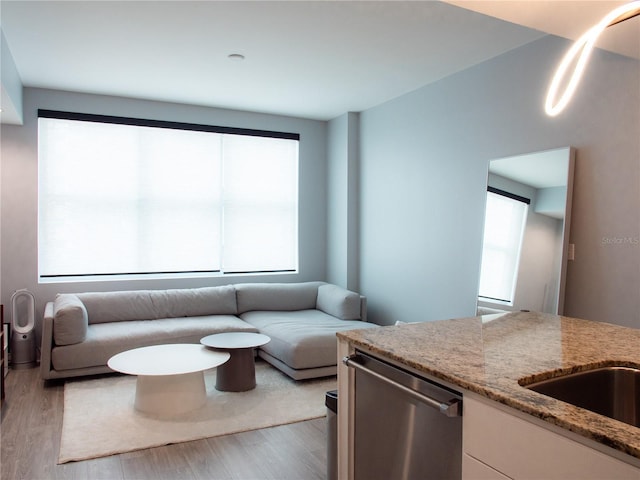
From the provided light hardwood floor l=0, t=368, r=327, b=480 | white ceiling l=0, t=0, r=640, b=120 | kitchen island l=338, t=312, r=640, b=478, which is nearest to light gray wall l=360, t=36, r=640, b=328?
white ceiling l=0, t=0, r=640, b=120

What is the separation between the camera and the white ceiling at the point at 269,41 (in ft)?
9.55

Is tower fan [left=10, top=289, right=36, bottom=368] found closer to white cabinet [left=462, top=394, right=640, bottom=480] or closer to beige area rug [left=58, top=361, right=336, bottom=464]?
beige area rug [left=58, top=361, right=336, bottom=464]

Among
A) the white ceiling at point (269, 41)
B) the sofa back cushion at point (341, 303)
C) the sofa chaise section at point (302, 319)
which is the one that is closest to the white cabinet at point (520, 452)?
the white ceiling at point (269, 41)

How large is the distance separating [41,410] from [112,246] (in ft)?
6.72

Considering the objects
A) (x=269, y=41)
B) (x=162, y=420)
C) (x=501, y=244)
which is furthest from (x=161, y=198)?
(x=501, y=244)

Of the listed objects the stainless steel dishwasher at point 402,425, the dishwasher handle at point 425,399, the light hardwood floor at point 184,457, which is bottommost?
the light hardwood floor at point 184,457

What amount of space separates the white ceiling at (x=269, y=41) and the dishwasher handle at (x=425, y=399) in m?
1.51

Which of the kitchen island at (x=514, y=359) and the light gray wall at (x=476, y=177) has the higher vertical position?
the light gray wall at (x=476, y=177)

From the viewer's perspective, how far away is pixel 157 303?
4879 mm

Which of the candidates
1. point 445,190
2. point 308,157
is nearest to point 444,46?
point 445,190

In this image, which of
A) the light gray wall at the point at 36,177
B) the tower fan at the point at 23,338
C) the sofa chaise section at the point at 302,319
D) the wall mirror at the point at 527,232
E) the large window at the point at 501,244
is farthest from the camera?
the light gray wall at the point at 36,177

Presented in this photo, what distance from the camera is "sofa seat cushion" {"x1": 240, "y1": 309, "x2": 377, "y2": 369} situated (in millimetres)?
3967

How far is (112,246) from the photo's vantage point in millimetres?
5055

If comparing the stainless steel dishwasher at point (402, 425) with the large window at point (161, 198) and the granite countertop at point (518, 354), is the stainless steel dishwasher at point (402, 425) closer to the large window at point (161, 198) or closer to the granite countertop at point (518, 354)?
the granite countertop at point (518, 354)
